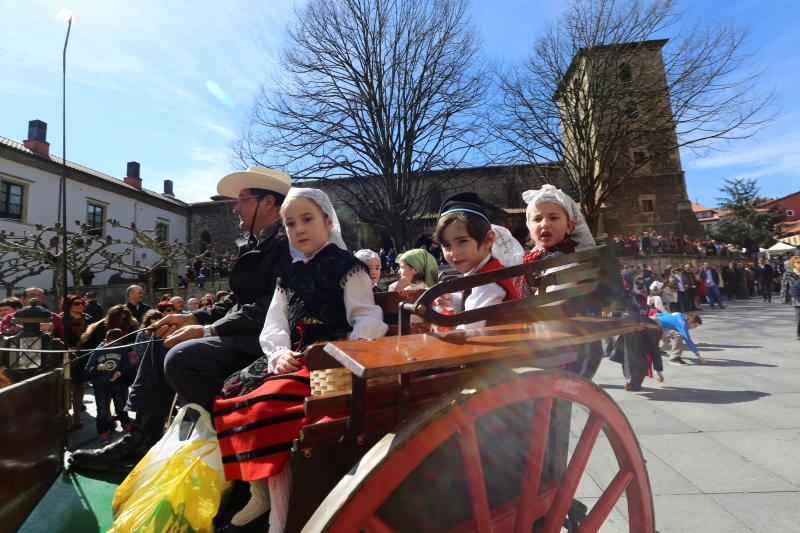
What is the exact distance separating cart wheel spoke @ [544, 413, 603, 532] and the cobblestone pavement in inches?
47.5

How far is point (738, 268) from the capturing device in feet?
61.9

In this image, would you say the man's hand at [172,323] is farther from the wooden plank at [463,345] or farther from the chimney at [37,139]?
the chimney at [37,139]

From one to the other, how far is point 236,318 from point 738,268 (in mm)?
23738

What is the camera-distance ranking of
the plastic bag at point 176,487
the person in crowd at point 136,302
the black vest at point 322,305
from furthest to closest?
the person in crowd at point 136,302 → the black vest at point 322,305 → the plastic bag at point 176,487

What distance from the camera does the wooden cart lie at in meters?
0.91

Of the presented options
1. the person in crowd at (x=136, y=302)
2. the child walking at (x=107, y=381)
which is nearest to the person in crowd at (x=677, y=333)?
the child walking at (x=107, y=381)

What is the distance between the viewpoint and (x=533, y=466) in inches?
46.0

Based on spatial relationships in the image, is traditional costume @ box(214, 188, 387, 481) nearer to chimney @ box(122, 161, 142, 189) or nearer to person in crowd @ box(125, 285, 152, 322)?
person in crowd @ box(125, 285, 152, 322)

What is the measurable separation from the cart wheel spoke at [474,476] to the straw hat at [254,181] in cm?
196

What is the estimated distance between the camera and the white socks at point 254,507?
152 centimetres

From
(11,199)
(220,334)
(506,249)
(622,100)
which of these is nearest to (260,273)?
(220,334)

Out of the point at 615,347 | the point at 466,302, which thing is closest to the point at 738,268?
the point at 615,347

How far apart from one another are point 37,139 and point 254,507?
3286cm

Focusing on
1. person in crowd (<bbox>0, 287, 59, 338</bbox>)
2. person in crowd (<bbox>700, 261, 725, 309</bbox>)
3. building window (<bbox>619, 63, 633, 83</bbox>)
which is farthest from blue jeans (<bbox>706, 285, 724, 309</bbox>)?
person in crowd (<bbox>0, 287, 59, 338</bbox>)
